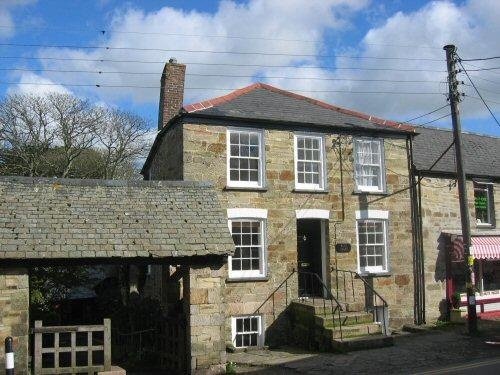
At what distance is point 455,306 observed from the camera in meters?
18.0

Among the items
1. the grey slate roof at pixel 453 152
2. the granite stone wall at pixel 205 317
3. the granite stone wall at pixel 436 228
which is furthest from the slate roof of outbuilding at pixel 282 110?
the granite stone wall at pixel 205 317

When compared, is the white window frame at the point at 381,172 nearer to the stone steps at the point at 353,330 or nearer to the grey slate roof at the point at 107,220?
the stone steps at the point at 353,330

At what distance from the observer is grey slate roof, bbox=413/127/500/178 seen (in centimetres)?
1908

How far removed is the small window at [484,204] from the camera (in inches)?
782

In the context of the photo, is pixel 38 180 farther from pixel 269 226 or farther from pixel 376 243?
pixel 376 243

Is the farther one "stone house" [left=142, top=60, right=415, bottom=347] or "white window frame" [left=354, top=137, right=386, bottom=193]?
"white window frame" [left=354, top=137, right=386, bottom=193]

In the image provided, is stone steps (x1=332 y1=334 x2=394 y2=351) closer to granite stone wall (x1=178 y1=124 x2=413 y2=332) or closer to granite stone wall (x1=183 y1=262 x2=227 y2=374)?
granite stone wall (x1=178 y1=124 x2=413 y2=332)

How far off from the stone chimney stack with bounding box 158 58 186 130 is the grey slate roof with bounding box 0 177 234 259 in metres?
6.42

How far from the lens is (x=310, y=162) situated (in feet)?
54.5

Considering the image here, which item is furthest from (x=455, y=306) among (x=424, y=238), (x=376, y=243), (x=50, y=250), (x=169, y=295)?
(x=50, y=250)

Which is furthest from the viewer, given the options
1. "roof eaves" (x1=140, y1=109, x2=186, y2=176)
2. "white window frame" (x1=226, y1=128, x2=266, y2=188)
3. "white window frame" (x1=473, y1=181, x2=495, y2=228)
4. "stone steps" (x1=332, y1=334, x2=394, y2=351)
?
"white window frame" (x1=473, y1=181, x2=495, y2=228)

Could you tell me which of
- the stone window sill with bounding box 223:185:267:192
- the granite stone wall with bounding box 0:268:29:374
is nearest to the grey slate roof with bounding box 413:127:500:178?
the stone window sill with bounding box 223:185:267:192

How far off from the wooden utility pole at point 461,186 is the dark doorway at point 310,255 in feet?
14.0

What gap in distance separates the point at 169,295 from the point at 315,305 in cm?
417
